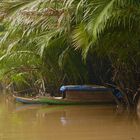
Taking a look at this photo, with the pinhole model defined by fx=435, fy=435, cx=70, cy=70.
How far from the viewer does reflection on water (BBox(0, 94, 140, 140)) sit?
26.4ft

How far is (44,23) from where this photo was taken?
33.9 ft

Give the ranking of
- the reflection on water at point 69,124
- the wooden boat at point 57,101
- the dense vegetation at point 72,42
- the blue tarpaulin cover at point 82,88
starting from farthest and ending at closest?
the wooden boat at point 57,101
the blue tarpaulin cover at point 82,88
the dense vegetation at point 72,42
the reflection on water at point 69,124

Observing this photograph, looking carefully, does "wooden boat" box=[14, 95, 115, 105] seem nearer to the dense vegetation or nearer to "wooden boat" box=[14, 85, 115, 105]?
"wooden boat" box=[14, 85, 115, 105]

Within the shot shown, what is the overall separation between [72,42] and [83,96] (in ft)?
9.69

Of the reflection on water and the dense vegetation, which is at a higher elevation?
the dense vegetation

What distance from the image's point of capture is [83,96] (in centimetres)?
1304

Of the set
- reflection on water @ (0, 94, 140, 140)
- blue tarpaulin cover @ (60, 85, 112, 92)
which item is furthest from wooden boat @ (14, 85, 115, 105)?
reflection on water @ (0, 94, 140, 140)

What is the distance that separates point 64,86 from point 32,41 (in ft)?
6.16

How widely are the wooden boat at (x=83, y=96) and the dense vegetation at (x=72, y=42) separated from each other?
19.2 inches

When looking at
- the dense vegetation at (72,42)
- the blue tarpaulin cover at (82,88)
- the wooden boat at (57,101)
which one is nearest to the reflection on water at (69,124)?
the wooden boat at (57,101)

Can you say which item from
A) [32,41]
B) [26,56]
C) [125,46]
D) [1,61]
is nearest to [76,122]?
[125,46]

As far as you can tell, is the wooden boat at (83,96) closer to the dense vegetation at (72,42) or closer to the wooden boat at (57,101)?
the wooden boat at (57,101)

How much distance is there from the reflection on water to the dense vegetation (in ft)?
4.10

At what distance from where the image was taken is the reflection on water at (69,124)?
8.05 metres
